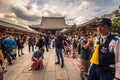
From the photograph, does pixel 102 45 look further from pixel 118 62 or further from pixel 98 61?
pixel 118 62

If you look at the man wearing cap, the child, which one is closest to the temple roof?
the child

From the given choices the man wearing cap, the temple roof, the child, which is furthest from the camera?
the temple roof

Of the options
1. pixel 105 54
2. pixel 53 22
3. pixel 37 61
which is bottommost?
pixel 37 61

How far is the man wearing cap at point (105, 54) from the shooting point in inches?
68.3

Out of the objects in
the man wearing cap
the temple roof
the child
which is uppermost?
the temple roof

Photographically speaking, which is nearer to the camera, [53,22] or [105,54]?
[105,54]

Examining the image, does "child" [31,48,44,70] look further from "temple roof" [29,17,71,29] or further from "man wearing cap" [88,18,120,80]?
"temple roof" [29,17,71,29]

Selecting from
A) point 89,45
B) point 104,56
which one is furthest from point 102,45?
point 89,45

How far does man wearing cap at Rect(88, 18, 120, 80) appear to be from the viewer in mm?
1735

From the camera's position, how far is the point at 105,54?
70.1 inches

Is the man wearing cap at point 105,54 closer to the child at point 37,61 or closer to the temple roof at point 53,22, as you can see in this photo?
the child at point 37,61

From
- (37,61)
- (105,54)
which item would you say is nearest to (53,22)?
(37,61)

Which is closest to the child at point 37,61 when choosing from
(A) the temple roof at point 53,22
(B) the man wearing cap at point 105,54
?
(B) the man wearing cap at point 105,54

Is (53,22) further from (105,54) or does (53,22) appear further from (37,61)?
(105,54)
